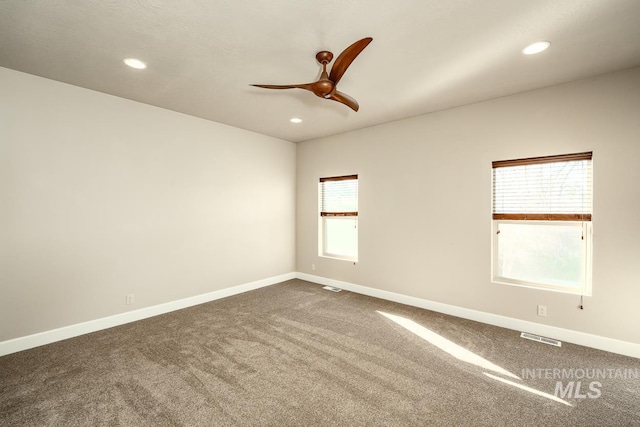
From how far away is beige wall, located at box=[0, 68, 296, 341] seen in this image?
2.75 meters

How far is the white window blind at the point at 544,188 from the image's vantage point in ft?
9.55

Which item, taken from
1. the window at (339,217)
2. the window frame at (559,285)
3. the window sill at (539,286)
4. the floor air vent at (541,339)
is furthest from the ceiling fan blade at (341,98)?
the floor air vent at (541,339)

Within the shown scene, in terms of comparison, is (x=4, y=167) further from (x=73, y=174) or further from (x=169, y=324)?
(x=169, y=324)

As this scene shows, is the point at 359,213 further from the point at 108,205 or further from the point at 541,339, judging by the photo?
the point at 108,205

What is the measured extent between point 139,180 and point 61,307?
5.25ft

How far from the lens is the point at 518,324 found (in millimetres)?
3186

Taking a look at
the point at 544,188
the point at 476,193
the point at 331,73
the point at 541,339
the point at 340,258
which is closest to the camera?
the point at 331,73

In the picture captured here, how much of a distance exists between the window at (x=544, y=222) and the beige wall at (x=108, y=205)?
3723 millimetres

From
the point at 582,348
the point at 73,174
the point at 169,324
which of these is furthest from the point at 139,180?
the point at 582,348

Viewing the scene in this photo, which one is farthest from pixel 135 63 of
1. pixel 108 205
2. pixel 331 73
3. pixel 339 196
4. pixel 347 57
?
pixel 339 196

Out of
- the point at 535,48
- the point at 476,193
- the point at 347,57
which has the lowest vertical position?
the point at 476,193

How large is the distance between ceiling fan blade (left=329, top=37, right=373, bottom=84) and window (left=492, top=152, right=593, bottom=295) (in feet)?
7.66

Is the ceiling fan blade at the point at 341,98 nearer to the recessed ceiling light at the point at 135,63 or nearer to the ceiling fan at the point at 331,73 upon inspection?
the ceiling fan at the point at 331,73

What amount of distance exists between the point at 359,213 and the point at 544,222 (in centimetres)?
242
